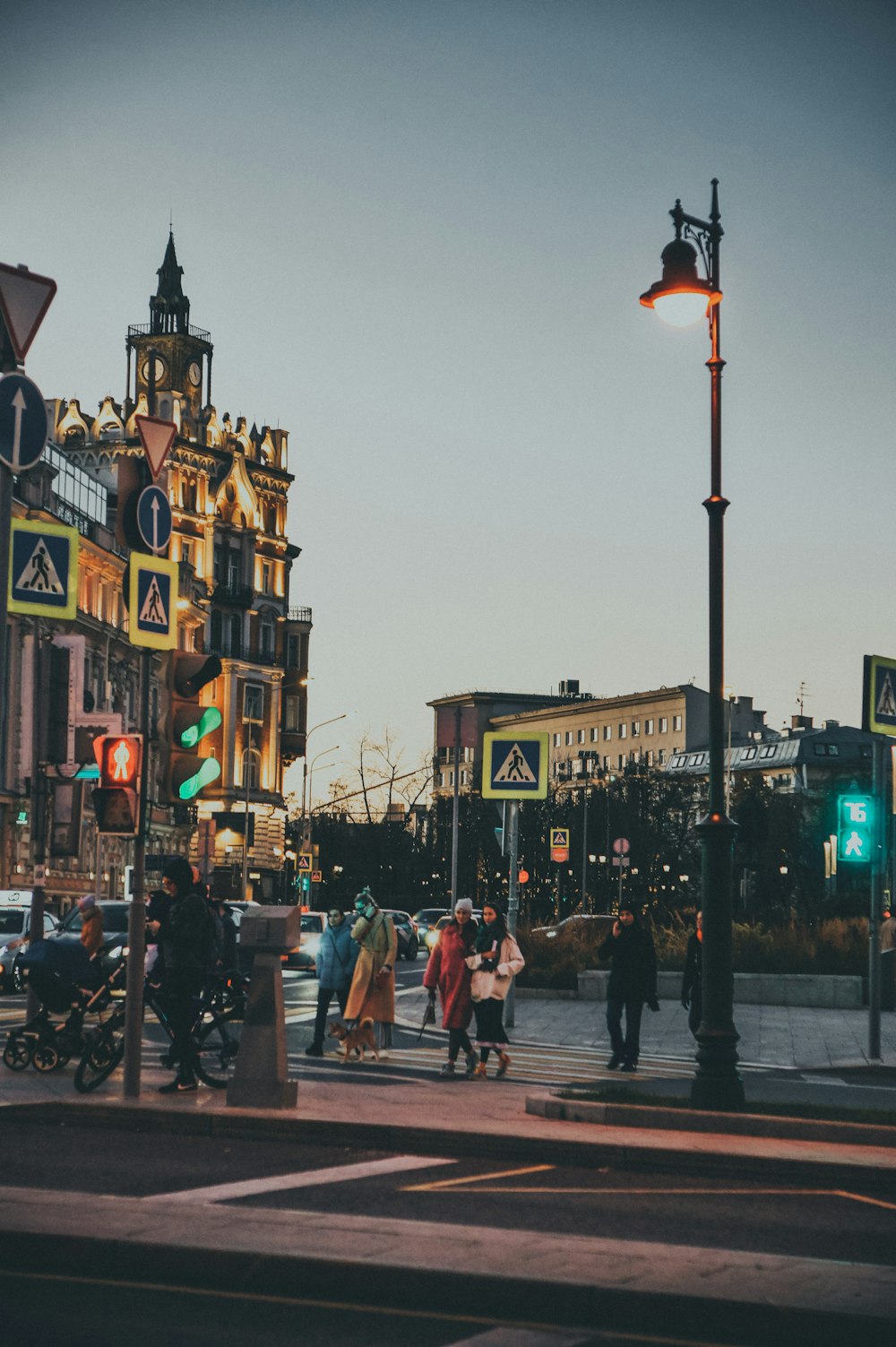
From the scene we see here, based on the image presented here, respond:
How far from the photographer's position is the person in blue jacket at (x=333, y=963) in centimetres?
2044

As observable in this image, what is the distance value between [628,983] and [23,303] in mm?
11270

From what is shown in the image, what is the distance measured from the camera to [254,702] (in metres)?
104

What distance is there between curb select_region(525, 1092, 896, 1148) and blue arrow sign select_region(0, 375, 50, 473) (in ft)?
20.9

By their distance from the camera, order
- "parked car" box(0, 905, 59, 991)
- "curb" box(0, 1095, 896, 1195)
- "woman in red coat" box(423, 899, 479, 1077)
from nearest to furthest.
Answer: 1. "curb" box(0, 1095, 896, 1195)
2. "woman in red coat" box(423, 899, 479, 1077)
3. "parked car" box(0, 905, 59, 991)

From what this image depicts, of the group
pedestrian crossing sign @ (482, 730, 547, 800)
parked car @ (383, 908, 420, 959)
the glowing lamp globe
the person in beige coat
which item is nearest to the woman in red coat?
the person in beige coat

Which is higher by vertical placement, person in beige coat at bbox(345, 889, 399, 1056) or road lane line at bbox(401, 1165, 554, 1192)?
person in beige coat at bbox(345, 889, 399, 1056)

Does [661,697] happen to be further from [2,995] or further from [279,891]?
[2,995]

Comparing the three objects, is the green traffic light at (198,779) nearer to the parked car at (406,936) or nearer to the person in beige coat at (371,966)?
the person in beige coat at (371,966)

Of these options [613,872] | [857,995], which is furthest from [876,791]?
[613,872]

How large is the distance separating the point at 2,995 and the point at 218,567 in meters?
72.1

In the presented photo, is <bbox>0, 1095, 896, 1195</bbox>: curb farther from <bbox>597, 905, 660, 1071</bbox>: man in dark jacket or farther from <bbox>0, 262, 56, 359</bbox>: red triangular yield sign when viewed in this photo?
<bbox>597, 905, 660, 1071</bbox>: man in dark jacket

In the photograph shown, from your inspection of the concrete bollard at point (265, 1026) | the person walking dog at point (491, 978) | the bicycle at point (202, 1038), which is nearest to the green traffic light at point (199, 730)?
the concrete bollard at point (265, 1026)

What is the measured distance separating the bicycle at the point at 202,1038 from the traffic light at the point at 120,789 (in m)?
1.90

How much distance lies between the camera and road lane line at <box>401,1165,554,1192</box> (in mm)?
10237
